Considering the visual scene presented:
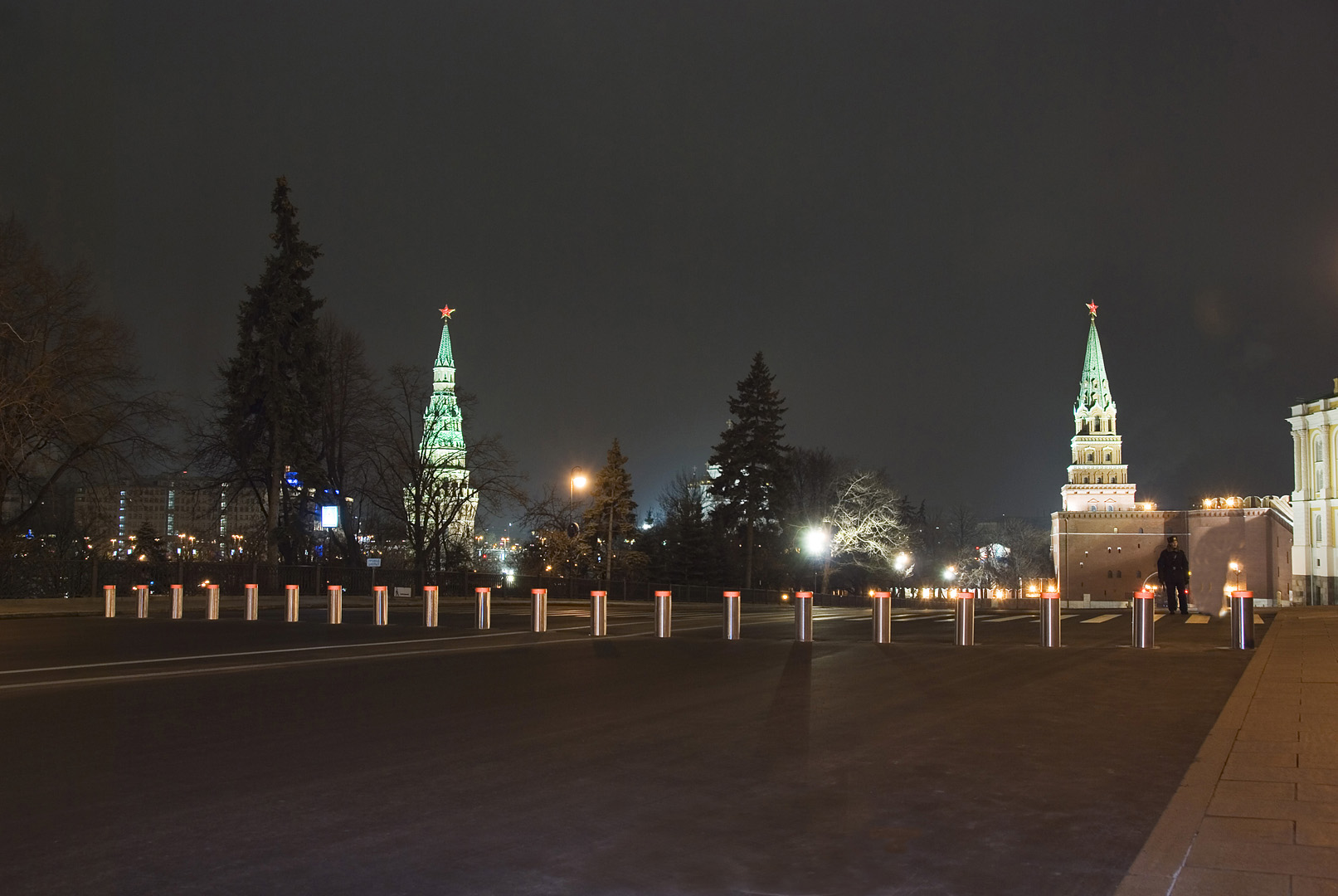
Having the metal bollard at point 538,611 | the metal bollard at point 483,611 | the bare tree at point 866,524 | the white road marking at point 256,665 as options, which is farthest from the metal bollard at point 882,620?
the bare tree at point 866,524

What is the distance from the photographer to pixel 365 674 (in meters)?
13.1

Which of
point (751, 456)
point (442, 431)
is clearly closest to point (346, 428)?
point (442, 431)

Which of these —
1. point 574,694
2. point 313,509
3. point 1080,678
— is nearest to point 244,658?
point 574,694

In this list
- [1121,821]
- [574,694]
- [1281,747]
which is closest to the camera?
[1121,821]

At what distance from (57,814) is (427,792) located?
202 cm

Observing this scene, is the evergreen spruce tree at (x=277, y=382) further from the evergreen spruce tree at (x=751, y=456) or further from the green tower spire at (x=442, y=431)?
the evergreen spruce tree at (x=751, y=456)

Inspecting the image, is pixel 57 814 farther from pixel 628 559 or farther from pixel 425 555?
pixel 628 559

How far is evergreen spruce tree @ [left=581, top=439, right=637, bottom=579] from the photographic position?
67312mm

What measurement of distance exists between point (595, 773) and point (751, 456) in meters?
71.1

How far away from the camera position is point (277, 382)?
47406 millimetres

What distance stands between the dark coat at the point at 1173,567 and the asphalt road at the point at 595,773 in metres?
11.5

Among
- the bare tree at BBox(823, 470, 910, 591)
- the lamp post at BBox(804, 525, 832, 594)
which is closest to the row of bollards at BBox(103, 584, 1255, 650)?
the lamp post at BBox(804, 525, 832, 594)

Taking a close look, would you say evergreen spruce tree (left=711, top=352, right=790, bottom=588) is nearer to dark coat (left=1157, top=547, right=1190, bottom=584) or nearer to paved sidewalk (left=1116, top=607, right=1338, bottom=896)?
dark coat (left=1157, top=547, right=1190, bottom=584)

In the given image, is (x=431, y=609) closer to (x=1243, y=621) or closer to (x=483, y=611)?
(x=483, y=611)
